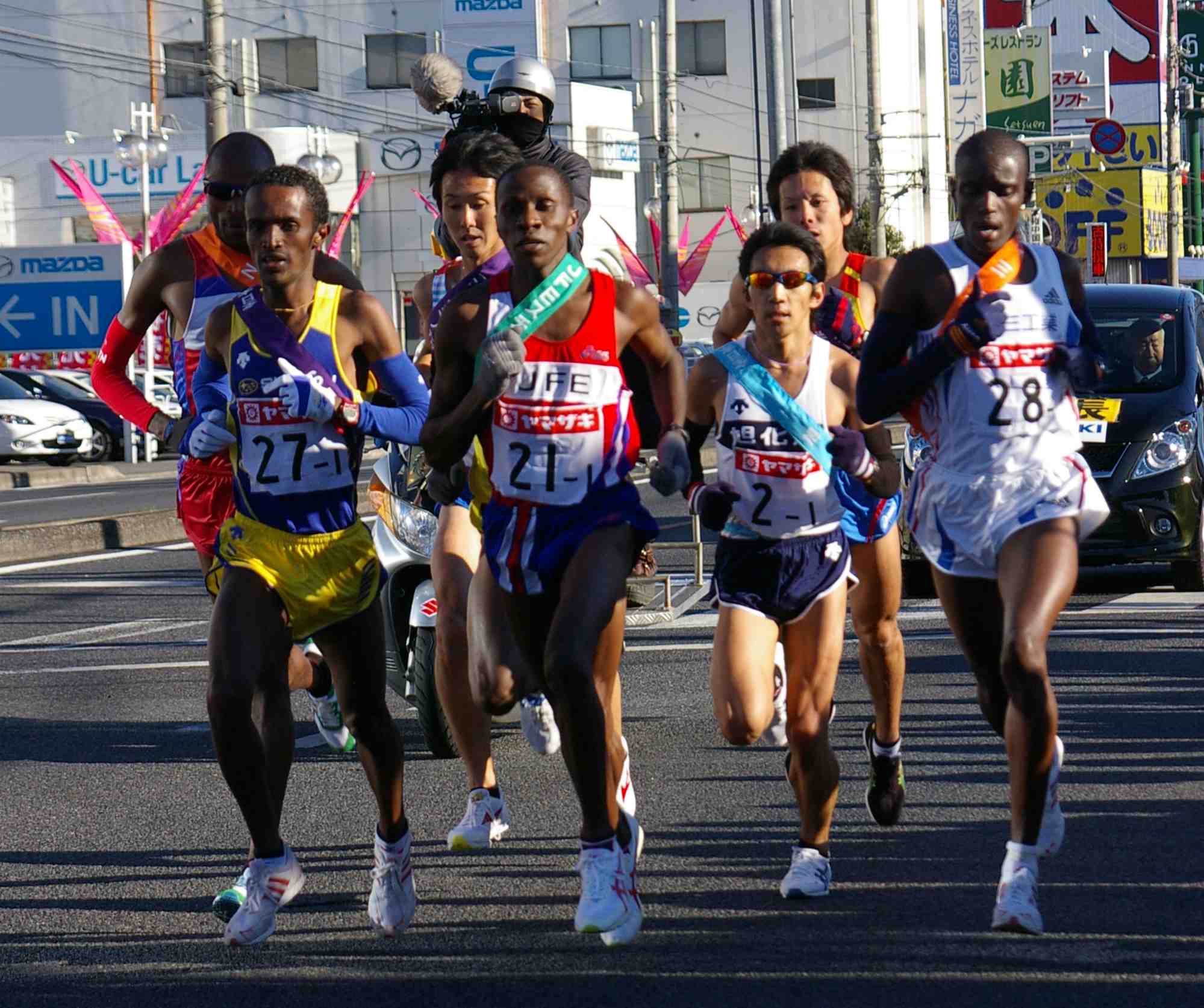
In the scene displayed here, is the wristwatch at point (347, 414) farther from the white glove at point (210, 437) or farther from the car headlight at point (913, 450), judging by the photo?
the car headlight at point (913, 450)

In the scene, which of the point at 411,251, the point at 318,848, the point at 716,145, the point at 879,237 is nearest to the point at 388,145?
the point at 411,251

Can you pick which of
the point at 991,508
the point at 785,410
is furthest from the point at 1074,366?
the point at 785,410

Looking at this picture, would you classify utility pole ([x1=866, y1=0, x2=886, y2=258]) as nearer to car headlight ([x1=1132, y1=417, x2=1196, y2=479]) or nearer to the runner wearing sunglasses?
car headlight ([x1=1132, y1=417, x2=1196, y2=479])

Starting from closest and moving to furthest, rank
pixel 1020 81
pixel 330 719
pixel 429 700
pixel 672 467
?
1. pixel 672 467
2. pixel 330 719
3. pixel 429 700
4. pixel 1020 81

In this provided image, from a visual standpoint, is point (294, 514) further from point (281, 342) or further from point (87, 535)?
point (87, 535)

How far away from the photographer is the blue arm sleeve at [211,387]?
237 inches

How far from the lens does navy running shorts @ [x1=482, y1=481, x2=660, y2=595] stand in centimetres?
559

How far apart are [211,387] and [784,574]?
167 cm

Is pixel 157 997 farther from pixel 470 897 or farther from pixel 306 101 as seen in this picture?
pixel 306 101

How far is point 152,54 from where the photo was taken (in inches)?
2611

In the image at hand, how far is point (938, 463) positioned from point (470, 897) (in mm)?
1749

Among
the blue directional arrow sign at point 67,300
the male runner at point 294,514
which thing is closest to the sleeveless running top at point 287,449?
the male runner at point 294,514

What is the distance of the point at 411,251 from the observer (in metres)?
59.6

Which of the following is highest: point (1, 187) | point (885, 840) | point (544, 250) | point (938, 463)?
point (1, 187)
